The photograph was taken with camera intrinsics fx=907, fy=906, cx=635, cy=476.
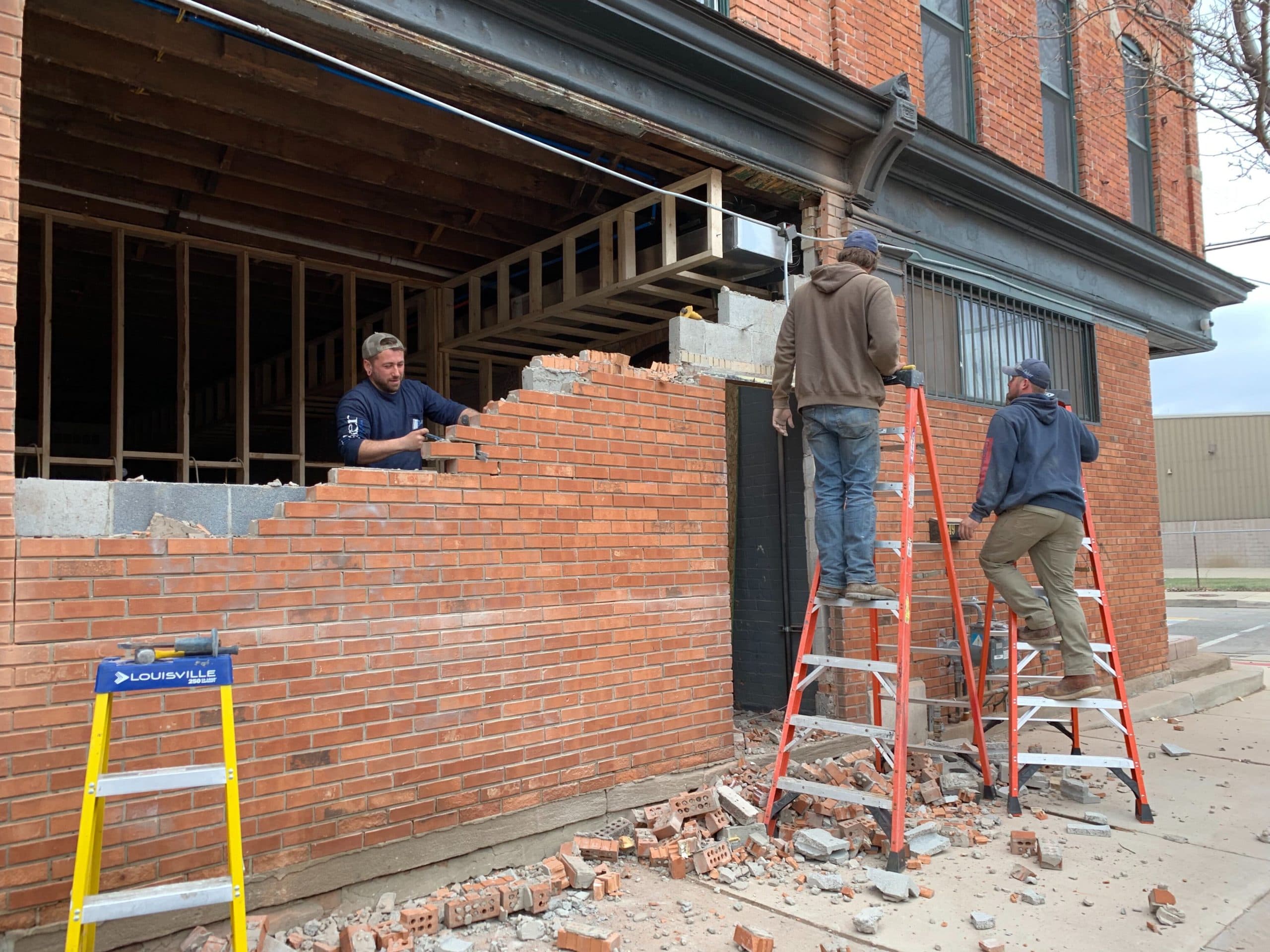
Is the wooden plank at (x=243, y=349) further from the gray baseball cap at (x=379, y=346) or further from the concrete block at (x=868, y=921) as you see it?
the concrete block at (x=868, y=921)

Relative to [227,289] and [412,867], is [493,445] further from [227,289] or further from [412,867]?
[227,289]

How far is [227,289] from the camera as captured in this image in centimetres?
888

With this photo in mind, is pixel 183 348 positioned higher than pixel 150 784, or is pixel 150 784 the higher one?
pixel 183 348

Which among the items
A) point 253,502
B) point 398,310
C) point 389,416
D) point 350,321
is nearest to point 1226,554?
point 398,310

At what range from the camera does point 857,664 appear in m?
4.78

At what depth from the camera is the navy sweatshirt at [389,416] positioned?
461cm

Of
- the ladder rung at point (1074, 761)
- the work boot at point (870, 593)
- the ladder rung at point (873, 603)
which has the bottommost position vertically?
the ladder rung at point (1074, 761)

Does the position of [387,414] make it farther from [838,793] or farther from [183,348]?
[183,348]

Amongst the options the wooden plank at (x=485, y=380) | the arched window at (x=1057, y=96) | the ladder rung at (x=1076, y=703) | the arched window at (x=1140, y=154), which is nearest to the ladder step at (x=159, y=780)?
the ladder rung at (x=1076, y=703)

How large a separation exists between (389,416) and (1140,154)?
10.6 m

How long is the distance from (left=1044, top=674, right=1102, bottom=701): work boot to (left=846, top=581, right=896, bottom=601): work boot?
4.99 feet

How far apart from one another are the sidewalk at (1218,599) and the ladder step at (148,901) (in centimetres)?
2277

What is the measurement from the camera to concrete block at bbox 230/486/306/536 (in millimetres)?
3895

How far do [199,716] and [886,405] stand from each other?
508 cm
